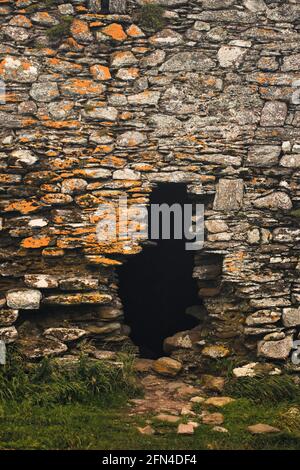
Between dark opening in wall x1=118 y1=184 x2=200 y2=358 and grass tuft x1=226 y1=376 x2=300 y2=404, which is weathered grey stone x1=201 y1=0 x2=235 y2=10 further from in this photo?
grass tuft x1=226 y1=376 x2=300 y2=404

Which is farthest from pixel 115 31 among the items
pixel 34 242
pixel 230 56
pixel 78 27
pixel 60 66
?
pixel 34 242

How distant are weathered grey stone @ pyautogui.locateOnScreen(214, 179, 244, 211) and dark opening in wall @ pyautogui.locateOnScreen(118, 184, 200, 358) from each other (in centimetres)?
148

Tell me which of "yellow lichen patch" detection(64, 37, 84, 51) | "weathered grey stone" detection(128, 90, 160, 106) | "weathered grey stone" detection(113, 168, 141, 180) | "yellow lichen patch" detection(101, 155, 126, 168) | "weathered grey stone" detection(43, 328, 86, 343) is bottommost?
"weathered grey stone" detection(43, 328, 86, 343)

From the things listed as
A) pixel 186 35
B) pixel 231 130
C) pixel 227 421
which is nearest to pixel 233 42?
pixel 186 35

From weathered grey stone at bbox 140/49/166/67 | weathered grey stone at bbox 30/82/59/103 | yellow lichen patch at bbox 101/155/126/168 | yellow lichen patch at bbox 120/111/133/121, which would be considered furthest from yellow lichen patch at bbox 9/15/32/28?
yellow lichen patch at bbox 101/155/126/168

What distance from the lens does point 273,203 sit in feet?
27.3

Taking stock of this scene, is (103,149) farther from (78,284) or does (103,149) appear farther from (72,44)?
(78,284)

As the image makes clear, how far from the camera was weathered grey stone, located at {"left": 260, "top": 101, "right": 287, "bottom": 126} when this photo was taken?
8.48m

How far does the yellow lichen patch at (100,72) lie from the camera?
27.6ft

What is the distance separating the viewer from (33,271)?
800cm

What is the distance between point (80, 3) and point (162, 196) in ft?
9.23

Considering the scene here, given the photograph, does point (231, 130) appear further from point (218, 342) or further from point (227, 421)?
point (227, 421)

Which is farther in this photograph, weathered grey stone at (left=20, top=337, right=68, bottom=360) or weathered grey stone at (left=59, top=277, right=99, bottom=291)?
weathered grey stone at (left=59, top=277, right=99, bottom=291)

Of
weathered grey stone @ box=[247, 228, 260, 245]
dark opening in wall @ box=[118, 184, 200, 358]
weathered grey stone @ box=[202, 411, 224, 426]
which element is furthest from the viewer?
dark opening in wall @ box=[118, 184, 200, 358]
